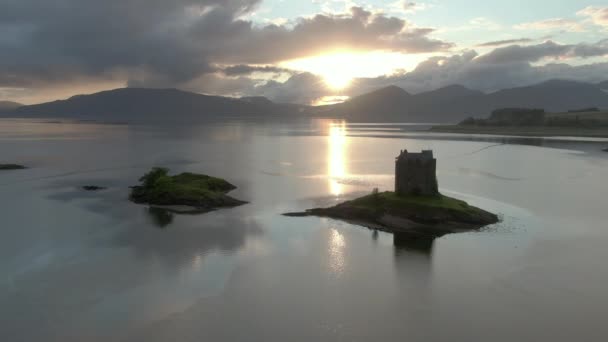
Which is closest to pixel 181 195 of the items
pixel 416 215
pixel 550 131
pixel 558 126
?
pixel 416 215

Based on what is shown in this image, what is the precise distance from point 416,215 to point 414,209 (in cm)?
69

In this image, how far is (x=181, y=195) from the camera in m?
56.6

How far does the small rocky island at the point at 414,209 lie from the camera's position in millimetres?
44938

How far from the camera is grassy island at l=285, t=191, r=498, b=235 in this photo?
147ft

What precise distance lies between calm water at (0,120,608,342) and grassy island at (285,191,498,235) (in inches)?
74.3

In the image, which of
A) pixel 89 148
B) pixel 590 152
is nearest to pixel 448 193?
pixel 590 152

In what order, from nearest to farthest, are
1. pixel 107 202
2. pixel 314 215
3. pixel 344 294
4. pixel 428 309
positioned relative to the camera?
1. pixel 428 309
2. pixel 344 294
3. pixel 314 215
4. pixel 107 202

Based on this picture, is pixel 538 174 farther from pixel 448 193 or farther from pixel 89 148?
pixel 89 148

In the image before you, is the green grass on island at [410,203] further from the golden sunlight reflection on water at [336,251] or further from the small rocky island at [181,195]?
the small rocky island at [181,195]

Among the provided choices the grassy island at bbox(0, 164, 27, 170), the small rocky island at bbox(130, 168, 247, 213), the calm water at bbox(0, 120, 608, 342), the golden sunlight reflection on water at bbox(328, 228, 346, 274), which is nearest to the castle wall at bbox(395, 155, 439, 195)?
the calm water at bbox(0, 120, 608, 342)

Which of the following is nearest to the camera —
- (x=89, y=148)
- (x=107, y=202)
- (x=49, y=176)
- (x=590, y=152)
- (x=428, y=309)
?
(x=428, y=309)

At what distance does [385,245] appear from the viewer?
133 ft

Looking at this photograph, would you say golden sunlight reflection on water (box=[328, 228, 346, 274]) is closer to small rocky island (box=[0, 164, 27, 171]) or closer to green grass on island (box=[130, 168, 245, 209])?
green grass on island (box=[130, 168, 245, 209])

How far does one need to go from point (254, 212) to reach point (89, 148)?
316 feet
